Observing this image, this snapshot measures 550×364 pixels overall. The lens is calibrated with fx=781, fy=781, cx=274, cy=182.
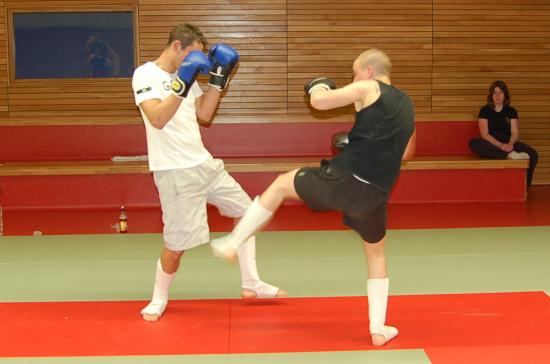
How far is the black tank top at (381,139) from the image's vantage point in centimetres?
367

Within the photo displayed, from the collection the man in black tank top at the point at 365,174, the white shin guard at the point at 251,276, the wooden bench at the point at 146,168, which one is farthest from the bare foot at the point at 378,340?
the wooden bench at the point at 146,168

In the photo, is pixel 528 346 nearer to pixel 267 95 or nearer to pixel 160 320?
pixel 160 320

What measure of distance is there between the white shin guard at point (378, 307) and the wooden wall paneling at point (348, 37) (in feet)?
19.6

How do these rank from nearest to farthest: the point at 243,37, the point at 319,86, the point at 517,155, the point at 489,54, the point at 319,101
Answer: the point at 319,101, the point at 319,86, the point at 517,155, the point at 243,37, the point at 489,54

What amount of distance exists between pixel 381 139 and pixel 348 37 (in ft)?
20.7

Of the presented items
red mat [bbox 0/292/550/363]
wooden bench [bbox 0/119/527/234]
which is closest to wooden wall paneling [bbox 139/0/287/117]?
wooden bench [bbox 0/119/527/234]

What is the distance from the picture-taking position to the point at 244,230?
3.83m

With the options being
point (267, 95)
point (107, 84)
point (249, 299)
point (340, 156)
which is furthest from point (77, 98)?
point (340, 156)

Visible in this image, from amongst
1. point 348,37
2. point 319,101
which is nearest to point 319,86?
point 319,101

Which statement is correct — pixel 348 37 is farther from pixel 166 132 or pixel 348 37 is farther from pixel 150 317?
pixel 150 317

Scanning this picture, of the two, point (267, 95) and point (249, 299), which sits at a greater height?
point (267, 95)

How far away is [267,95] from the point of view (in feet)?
32.3

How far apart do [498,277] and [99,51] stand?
6.18 metres

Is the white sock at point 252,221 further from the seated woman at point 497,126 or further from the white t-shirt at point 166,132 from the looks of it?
the seated woman at point 497,126
